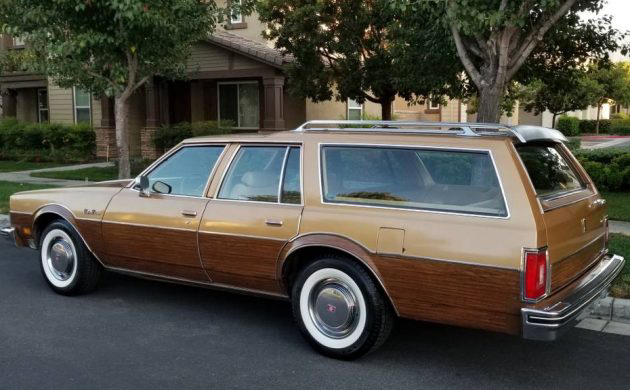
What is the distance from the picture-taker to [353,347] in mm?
4445

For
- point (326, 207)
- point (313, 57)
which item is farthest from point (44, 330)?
point (313, 57)

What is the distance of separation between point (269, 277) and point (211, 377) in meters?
0.89

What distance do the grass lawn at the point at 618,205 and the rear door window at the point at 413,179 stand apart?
6136 mm

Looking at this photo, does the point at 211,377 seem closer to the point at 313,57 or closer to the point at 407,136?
the point at 407,136

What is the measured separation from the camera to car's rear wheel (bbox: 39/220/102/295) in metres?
5.98

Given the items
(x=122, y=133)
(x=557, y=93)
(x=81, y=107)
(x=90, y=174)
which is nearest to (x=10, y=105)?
(x=81, y=107)

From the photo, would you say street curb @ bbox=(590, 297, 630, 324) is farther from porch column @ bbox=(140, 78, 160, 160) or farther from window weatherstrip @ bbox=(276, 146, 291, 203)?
porch column @ bbox=(140, 78, 160, 160)

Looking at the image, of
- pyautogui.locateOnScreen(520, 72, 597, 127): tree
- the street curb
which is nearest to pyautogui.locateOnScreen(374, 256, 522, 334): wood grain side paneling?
the street curb

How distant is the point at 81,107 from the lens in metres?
23.2

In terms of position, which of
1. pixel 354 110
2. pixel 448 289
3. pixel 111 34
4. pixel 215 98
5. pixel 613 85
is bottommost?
pixel 448 289

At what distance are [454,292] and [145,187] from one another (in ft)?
9.51

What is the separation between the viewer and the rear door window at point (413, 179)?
4.12 metres

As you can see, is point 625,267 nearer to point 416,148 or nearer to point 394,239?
point 416,148

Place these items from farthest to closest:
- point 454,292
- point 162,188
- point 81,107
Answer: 1. point 81,107
2. point 162,188
3. point 454,292
